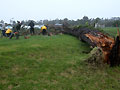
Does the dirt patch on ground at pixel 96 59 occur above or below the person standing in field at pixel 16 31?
below

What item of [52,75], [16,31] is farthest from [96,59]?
[16,31]

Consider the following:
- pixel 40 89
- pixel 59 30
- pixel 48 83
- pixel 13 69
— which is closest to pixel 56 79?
pixel 48 83

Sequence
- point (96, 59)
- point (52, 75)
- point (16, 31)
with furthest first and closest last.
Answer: point (16, 31) < point (96, 59) < point (52, 75)

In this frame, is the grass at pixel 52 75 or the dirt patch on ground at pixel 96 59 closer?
the grass at pixel 52 75

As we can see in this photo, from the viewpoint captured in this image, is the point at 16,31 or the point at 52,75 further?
the point at 16,31

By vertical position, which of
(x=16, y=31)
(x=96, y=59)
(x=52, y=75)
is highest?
(x=16, y=31)

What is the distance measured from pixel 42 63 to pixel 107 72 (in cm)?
268

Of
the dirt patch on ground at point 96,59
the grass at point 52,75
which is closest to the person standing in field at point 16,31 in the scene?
the grass at point 52,75

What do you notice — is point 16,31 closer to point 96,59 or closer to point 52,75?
point 96,59

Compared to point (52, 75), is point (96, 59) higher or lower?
higher

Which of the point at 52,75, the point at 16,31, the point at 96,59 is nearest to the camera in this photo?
the point at 52,75

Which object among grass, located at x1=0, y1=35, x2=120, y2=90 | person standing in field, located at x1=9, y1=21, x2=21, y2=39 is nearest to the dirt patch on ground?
grass, located at x1=0, y1=35, x2=120, y2=90

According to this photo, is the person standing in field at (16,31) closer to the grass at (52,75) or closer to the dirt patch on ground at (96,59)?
the grass at (52,75)

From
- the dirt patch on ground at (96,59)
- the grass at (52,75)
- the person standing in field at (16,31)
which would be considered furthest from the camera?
the person standing in field at (16,31)
